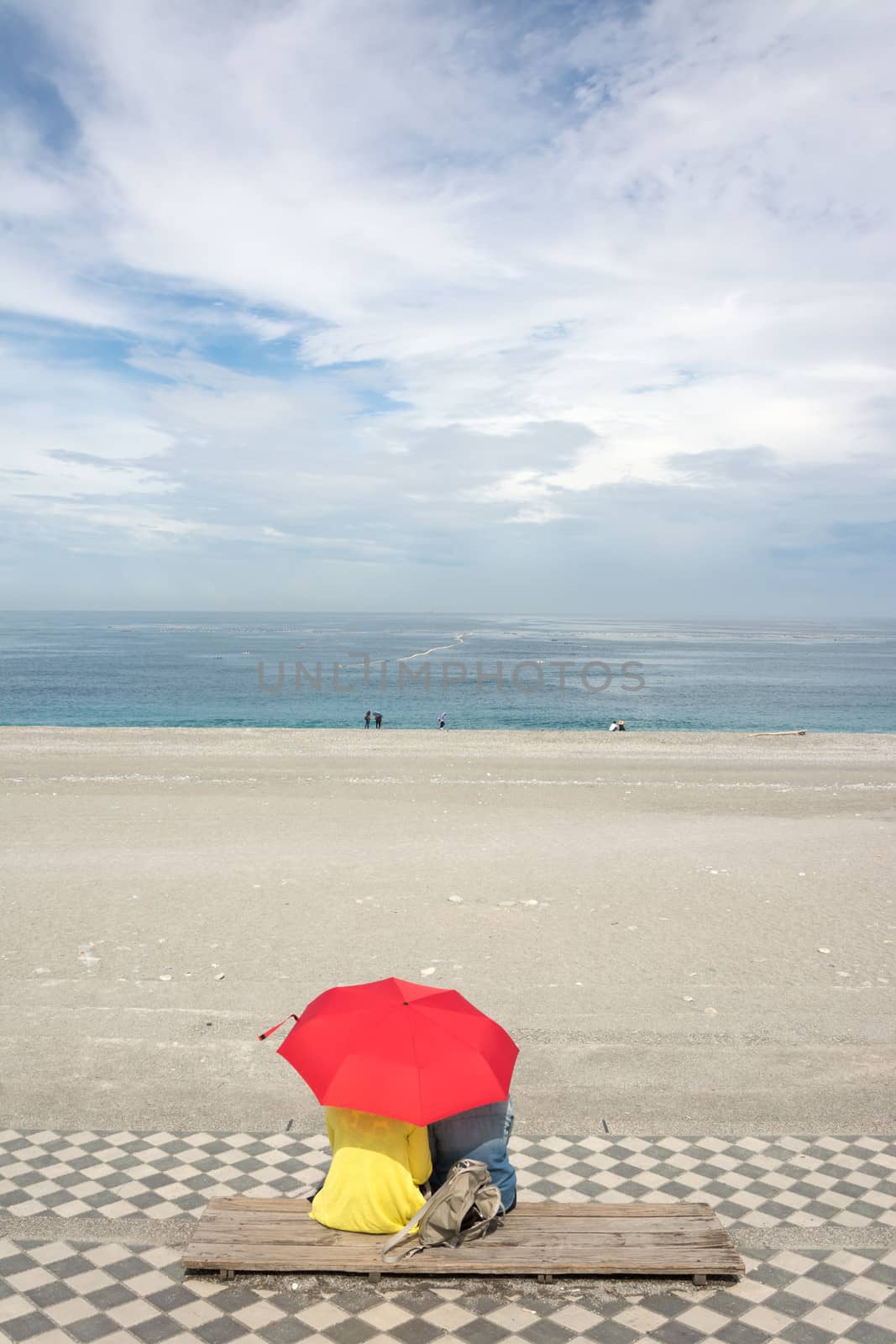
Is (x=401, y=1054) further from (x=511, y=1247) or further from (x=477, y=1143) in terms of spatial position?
(x=511, y=1247)

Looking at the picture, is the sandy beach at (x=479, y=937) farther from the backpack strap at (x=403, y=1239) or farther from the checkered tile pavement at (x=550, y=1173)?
the backpack strap at (x=403, y=1239)

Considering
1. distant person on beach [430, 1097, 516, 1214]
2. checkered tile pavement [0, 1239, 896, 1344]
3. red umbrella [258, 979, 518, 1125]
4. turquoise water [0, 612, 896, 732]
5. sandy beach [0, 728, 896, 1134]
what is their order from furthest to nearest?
1. turquoise water [0, 612, 896, 732]
2. sandy beach [0, 728, 896, 1134]
3. distant person on beach [430, 1097, 516, 1214]
4. red umbrella [258, 979, 518, 1125]
5. checkered tile pavement [0, 1239, 896, 1344]

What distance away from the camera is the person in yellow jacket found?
19.2 feet

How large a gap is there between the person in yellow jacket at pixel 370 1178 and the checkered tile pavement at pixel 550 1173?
120 centimetres

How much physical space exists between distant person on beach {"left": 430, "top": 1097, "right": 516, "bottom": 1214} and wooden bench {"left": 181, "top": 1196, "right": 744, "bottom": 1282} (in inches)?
8.6

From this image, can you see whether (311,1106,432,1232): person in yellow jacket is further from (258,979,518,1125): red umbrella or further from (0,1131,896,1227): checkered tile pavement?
(0,1131,896,1227): checkered tile pavement

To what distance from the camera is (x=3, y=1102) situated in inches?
330

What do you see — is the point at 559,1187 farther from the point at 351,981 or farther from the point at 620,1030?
the point at 351,981

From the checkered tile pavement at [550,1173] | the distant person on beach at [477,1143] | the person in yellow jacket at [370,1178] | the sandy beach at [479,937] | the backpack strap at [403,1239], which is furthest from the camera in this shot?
the sandy beach at [479,937]

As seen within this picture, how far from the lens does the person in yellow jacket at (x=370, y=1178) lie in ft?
19.2

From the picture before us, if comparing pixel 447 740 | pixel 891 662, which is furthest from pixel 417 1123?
pixel 891 662

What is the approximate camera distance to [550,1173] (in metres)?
7.22

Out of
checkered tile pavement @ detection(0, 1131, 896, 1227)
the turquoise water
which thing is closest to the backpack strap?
checkered tile pavement @ detection(0, 1131, 896, 1227)

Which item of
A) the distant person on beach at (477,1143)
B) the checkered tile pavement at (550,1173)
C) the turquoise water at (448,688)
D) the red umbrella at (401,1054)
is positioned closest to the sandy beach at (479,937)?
the checkered tile pavement at (550,1173)
